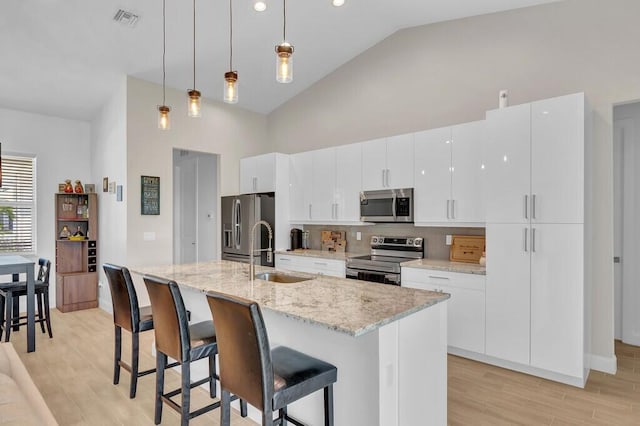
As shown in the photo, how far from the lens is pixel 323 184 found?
5.01 meters

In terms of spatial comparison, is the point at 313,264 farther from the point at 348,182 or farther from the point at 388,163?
the point at 388,163

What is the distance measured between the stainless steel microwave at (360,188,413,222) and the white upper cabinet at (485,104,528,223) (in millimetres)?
911

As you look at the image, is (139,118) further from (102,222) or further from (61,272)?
(61,272)

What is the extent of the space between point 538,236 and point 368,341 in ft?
7.08

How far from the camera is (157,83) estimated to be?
489 cm

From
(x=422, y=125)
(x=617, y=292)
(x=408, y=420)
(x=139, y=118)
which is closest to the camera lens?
(x=408, y=420)

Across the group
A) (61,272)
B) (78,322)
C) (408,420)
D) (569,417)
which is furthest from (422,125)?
(61,272)

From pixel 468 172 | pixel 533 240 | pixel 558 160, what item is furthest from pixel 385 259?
pixel 558 160

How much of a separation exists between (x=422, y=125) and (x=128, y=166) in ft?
12.1

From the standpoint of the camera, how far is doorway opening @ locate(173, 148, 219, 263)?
5941 mm

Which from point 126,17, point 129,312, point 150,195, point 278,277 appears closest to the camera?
point 129,312

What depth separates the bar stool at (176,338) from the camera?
210 cm

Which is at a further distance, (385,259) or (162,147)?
(162,147)

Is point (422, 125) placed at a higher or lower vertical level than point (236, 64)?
lower
